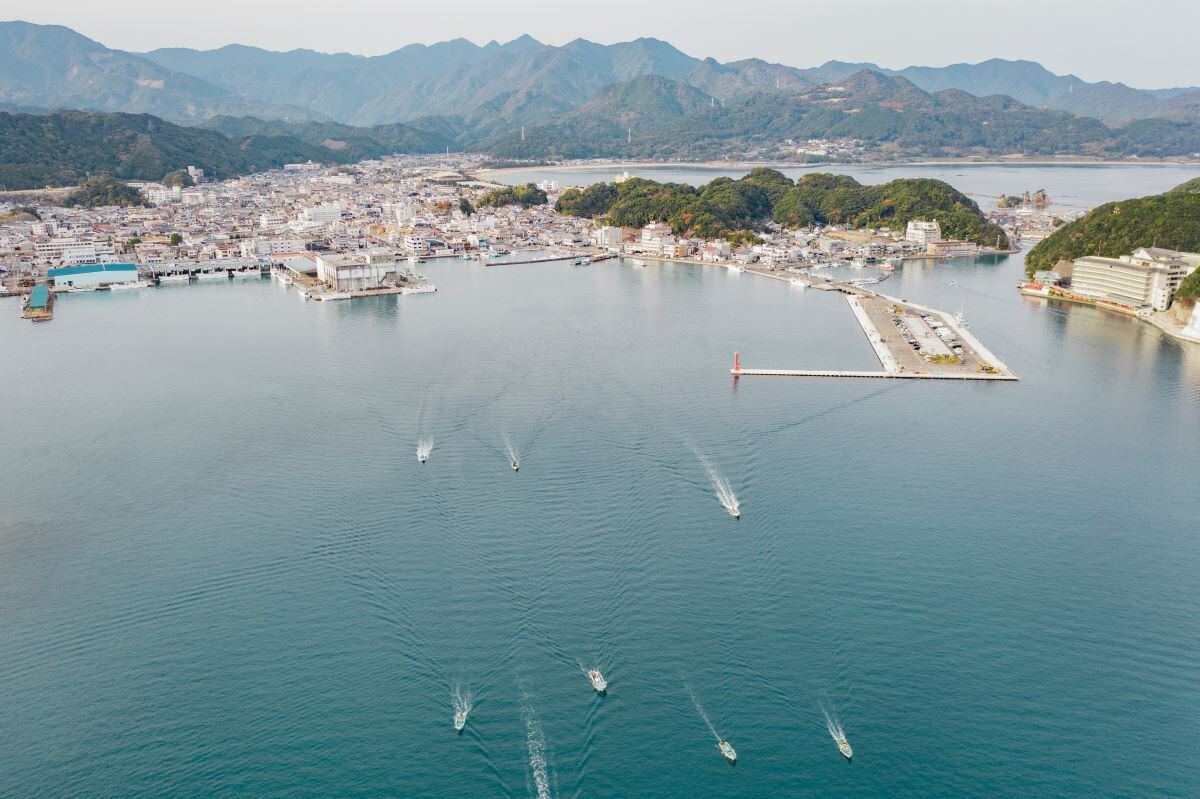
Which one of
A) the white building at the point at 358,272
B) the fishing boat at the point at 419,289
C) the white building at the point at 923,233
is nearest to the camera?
the white building at the point at 358,272

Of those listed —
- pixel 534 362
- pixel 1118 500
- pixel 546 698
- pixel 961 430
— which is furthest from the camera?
pixel 534 362

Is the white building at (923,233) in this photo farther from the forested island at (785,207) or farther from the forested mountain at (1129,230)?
the forested mountain at (1129,230)

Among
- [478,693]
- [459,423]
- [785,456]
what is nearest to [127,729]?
[478,693]

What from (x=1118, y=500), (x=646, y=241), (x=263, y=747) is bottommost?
(x=263, y=747)

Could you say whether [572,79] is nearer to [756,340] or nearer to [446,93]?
[446,93]

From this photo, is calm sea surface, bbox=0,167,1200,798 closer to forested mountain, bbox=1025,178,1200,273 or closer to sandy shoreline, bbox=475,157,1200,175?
forested mountain, bbox=1025,178,1200,273

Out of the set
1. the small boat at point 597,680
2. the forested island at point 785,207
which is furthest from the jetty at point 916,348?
the forested island at point 785,207
